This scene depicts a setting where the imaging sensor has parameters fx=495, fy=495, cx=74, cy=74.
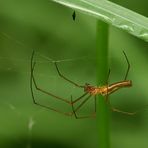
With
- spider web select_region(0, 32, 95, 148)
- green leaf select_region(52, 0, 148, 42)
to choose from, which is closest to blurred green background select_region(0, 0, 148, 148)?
spider web select_region(0, 32, 95, 148)

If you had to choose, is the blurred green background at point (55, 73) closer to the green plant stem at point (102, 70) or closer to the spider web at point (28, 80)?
the spider web at point (28, 80)

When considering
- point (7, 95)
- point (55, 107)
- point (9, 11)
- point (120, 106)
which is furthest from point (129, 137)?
point (9, 11)

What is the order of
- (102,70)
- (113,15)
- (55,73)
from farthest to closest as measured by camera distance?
(55,73), (102,70), (113,15)

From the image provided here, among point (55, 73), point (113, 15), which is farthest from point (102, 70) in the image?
point (55, 73)

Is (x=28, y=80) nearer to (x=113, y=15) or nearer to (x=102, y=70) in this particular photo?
(x=102, y=70)

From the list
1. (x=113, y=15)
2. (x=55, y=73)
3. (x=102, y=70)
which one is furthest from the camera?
(x=55, y=73)

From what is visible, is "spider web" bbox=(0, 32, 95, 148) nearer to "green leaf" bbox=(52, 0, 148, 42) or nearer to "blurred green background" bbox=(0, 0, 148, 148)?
"blurred green background" bbox=(0, 0, 148, 148)

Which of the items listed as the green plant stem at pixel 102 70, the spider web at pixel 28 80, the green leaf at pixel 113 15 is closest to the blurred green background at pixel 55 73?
the spider web at pixel 28 80
